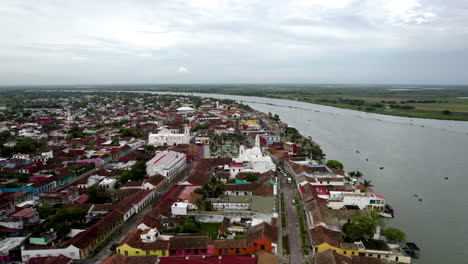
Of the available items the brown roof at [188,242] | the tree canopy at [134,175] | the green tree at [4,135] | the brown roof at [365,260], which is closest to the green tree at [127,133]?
the green tree at [4,135]

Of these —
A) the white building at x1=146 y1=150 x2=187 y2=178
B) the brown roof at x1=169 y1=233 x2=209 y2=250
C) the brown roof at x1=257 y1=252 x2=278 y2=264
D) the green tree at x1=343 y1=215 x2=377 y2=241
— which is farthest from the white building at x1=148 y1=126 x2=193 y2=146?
the brown roof at x1=257 y1=252 x2=278 y2=264

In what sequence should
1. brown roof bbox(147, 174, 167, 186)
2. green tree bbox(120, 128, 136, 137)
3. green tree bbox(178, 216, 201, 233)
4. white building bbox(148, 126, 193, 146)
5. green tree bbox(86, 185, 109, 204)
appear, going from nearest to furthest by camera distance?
green tree bbox(178, 216, 201, 233) → green tree bbox(86, 185, 109, 204) → brown roof bbox(147, 174, 167, 186) → white building bbox(148, 126, 193, 146) → green tree bbox(120, 128, 136, 137)

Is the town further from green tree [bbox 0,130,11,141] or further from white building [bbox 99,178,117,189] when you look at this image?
green tree [bbox 0,130,11,141]

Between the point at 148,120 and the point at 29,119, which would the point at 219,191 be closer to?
the point at 148,120

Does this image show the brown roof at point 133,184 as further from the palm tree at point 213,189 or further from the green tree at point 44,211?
the palm tree at point 213,189

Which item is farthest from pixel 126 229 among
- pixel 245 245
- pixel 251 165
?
pixel 251 165

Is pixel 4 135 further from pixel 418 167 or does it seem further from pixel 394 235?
pixel 418 167

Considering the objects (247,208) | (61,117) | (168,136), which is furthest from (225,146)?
(61,117)
